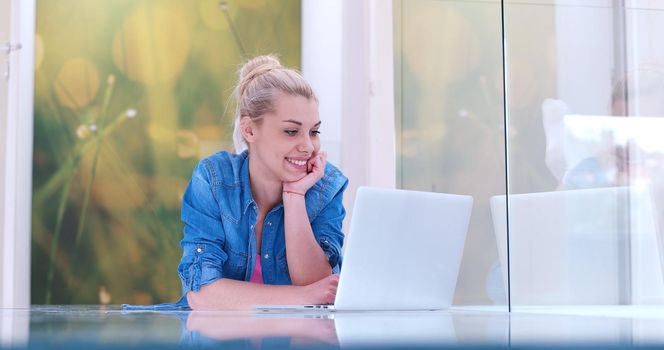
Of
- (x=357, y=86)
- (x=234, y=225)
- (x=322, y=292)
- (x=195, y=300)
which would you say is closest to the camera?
(x=322, y=292)

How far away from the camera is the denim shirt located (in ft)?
6.20

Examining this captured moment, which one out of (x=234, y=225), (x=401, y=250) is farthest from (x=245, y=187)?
(x=401, y=250)

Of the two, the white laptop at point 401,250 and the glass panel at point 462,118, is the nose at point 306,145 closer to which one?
the glass panel at point 462,118

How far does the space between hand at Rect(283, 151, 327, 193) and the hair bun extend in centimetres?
27

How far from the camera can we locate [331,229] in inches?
83.2

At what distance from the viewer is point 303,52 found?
4.86 m

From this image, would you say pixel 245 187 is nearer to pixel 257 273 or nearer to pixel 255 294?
pixel 257 273

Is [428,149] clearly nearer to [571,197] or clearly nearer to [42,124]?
[571,197]

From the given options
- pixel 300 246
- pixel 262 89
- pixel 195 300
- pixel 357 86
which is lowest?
pixel 195 300

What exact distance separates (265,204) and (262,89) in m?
0.28

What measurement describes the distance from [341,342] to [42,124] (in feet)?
14.7

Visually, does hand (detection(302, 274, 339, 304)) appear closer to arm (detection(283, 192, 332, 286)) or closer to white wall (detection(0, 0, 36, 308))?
arm (detection(283, 192, 332, 286))

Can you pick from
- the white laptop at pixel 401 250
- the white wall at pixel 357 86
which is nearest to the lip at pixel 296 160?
the white laptop at pixel 401 250

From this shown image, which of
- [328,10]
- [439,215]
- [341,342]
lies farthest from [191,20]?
[341,342]
